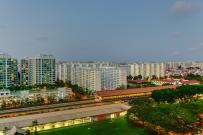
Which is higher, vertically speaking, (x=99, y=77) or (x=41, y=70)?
(x=41, y=70)

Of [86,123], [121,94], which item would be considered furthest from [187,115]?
[121,94]

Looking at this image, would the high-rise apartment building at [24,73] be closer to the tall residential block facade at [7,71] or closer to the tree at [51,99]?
the tall residential block facade at [7,71]

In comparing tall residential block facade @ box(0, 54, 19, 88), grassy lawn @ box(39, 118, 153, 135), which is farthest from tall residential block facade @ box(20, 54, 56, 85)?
grassy lawn @ box(39, 118, 153, 135)

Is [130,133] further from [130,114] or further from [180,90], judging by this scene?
[180,90]

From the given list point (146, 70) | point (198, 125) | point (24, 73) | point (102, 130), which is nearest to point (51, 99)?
point (24, 73)

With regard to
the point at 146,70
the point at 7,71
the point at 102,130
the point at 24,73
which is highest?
the point at 7,71

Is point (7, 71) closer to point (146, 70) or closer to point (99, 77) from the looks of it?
point (99, 77)
